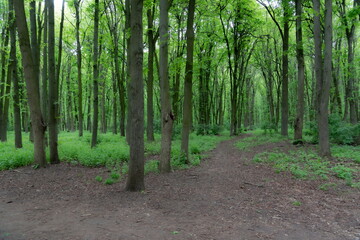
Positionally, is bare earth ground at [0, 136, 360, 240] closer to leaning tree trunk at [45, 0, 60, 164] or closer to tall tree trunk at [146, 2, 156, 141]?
leaning tree trunk at [45, 0, 60, 164]

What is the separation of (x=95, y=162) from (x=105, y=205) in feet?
14.3

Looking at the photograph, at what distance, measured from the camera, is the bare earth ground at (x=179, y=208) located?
12.8 feet

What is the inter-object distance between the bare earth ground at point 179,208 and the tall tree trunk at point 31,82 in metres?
1.03

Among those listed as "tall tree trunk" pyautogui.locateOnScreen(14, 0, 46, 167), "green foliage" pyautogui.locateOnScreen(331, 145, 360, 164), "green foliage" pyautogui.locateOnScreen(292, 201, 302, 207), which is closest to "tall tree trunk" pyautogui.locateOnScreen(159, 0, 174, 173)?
Result: "green foliage" pyautogui.locateOnScreen(292, 201, 302, 207)

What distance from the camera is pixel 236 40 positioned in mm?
19062

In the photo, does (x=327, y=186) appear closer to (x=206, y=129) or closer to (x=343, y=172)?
(x=343, y=172)

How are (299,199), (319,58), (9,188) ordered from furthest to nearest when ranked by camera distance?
(319,58), (9,188), (299,199)

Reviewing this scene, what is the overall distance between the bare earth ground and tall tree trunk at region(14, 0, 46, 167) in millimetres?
1035

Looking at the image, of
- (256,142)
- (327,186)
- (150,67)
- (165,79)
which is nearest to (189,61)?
(165,79)

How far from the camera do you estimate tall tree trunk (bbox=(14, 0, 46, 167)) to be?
7785 millimetres

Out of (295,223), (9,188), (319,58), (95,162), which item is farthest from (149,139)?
(295,223)

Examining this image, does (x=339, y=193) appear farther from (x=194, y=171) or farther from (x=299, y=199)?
(x=194, y=171)

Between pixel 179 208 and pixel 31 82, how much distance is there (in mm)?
6848

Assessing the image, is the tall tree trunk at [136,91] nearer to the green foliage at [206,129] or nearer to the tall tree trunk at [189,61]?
the tall tree trunk at [189,61]
